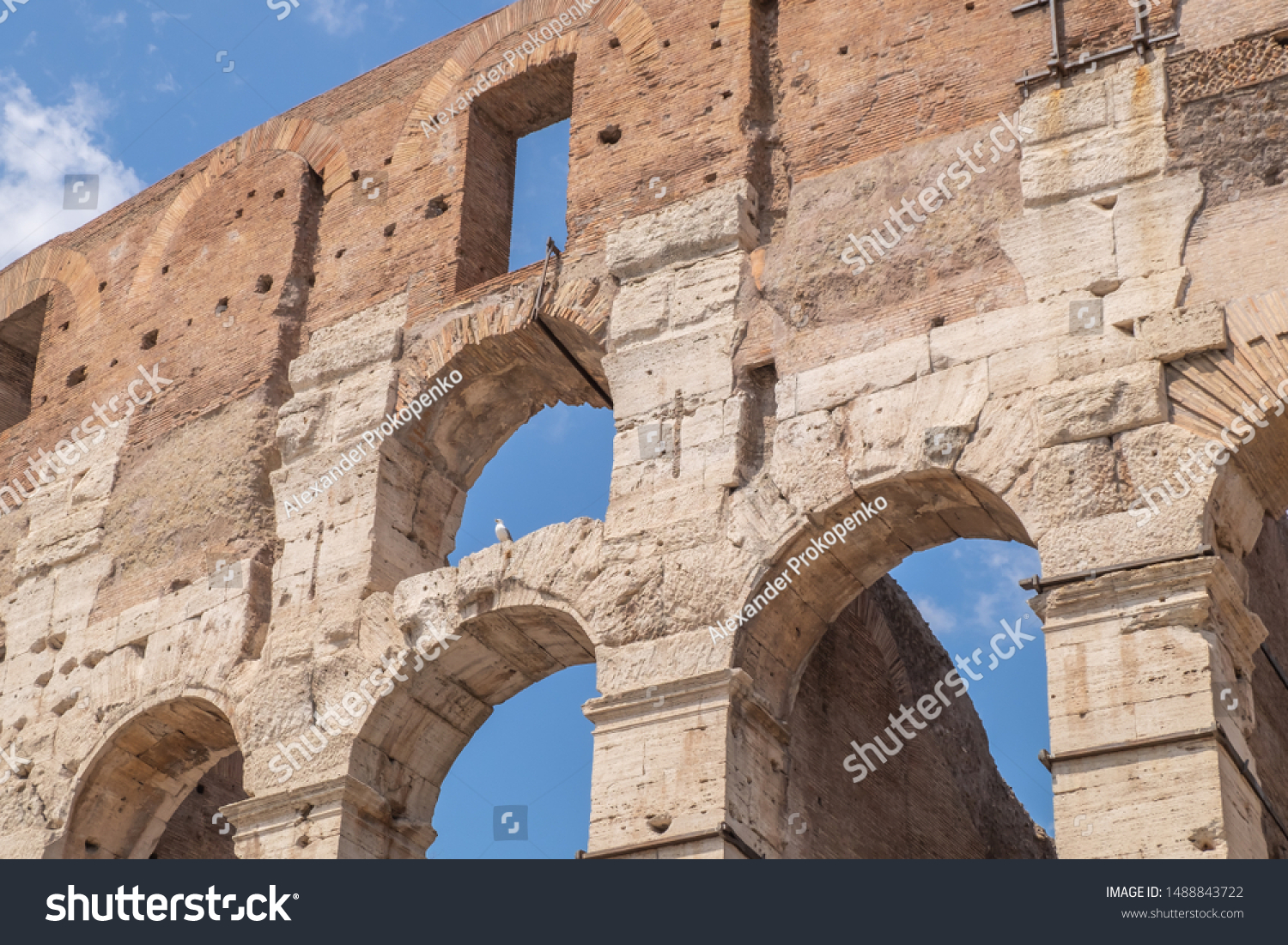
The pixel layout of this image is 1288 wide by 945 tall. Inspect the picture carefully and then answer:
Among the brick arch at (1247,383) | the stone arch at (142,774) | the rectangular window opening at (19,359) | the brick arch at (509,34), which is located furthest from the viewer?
the rectangular window opening at (19,359)

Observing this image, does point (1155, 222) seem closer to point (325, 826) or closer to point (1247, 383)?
point (1247, 383)

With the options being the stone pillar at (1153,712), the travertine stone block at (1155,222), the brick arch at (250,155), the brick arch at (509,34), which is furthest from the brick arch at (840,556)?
the brick arch at (250,155)

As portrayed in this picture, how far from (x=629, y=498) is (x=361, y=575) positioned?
72.8 inches

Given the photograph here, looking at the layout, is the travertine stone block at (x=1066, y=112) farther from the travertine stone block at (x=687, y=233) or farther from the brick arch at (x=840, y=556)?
the brick arch at (x=840, y=556)

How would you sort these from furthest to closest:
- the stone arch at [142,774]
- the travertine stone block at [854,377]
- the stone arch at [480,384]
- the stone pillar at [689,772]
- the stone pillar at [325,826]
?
the stone arch at [142,774] → the stone arch at [480,384] → the stone pillar at [325,826] → the travertine stone block at [854,377] → the stone pillar at [689,772]

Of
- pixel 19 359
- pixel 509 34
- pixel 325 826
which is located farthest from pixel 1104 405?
pixel 19 359

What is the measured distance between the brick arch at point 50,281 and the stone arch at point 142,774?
12.3ft

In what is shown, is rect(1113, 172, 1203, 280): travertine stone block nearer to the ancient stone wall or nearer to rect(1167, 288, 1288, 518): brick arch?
the ancient stone wall

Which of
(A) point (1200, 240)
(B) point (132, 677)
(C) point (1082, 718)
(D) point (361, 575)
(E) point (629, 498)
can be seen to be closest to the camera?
(C) point (1082, 718)

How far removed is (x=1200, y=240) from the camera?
924cm

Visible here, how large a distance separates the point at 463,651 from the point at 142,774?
8.62ft

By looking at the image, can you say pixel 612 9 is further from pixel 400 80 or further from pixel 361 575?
pixel 361 575

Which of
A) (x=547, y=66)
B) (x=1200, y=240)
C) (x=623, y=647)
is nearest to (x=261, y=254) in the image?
(x=547, y=66)

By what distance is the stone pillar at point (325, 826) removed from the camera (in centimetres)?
1040
